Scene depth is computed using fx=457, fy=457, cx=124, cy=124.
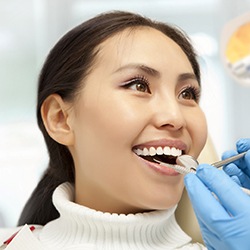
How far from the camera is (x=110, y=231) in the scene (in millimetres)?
1293

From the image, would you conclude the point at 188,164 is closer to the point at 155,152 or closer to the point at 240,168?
the point at 155,152

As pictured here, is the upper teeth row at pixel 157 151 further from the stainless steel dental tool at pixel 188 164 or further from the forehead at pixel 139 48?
the forehead at pixel 139 48

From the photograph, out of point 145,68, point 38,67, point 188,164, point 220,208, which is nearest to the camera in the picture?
point 220,208

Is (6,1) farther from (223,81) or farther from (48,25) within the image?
(223,81)

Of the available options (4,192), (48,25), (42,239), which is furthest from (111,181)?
(48,25)

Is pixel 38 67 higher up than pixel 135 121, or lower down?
lower down

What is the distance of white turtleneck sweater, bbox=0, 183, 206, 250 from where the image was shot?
4.22ft

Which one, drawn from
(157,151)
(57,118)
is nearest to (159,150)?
(157,151)

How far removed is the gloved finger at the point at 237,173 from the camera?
4.43ft

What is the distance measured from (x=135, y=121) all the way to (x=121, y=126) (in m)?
0.04

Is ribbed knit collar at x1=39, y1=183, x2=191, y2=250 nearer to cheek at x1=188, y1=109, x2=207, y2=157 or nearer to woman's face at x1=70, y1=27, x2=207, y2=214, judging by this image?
woman's face at x1=70, y1=27, x2=207, y2=214

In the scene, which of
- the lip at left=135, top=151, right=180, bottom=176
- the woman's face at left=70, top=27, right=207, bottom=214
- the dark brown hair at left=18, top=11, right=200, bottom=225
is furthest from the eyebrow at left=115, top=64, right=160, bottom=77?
the lip at left=135, top=151, right=180, bottom=176

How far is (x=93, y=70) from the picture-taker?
1337mm

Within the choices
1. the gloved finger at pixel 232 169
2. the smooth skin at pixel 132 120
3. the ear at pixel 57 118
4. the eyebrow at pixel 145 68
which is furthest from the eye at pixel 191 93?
the ear at pixel 57 118
